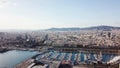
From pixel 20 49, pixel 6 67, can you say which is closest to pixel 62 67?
pixel 6 67

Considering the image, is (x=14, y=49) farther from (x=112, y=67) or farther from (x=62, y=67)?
(x=112, y=67)

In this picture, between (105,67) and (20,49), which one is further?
(20,49)

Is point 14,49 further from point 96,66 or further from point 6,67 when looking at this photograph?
point 96,66

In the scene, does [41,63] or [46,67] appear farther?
[41,63]

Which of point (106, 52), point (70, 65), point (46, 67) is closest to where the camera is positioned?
point (46, 67)

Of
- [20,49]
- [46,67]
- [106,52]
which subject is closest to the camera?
[46,67]

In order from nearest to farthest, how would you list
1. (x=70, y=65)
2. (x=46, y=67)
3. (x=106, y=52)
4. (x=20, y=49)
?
(x=46, y=67)
(x=70, y=65)
(x=106, y=52)
(x=20, y=49)

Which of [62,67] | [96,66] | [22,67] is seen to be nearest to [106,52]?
[96,66]
